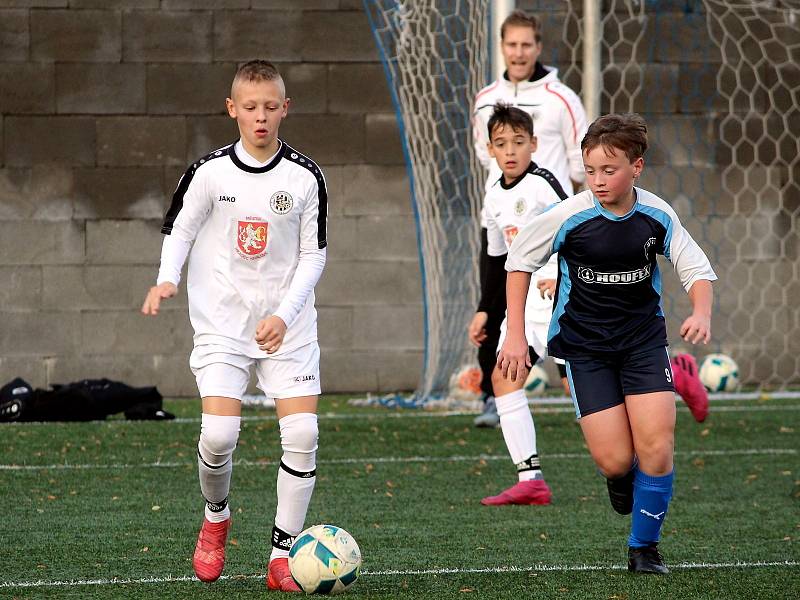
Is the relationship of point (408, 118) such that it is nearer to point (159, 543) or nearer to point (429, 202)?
point (429, 202)

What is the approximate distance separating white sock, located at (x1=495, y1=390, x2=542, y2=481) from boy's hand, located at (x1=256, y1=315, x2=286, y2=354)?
193cm

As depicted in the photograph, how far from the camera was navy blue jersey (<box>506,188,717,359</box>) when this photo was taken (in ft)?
13.8

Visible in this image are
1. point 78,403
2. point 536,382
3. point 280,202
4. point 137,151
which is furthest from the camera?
point 137,151

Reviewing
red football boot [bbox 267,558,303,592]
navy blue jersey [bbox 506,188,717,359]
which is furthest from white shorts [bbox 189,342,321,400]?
navy blue jersey [bbox 506,188,717,359]

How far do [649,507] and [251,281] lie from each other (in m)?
1.38

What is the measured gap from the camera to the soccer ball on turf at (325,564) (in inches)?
152

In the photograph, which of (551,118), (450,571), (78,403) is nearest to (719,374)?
(551,118)

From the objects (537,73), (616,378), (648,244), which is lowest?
(616,378)

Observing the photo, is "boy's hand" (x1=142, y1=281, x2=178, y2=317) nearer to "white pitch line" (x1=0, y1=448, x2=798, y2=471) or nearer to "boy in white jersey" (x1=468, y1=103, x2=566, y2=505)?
"boy in white jersey" (x1=468, y1=103, x2=566, y2=505)

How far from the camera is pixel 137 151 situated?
31.6 ft

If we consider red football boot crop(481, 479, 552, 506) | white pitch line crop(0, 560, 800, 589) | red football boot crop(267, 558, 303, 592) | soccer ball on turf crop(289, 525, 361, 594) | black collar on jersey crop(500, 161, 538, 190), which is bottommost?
red football boot crop(481, 479, 552, 506)

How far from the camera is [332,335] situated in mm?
9859

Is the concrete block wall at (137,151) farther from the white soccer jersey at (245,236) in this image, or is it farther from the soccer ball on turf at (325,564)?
the soccer ball on turf at (325,564)

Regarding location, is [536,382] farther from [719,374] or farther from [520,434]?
[520,434]
